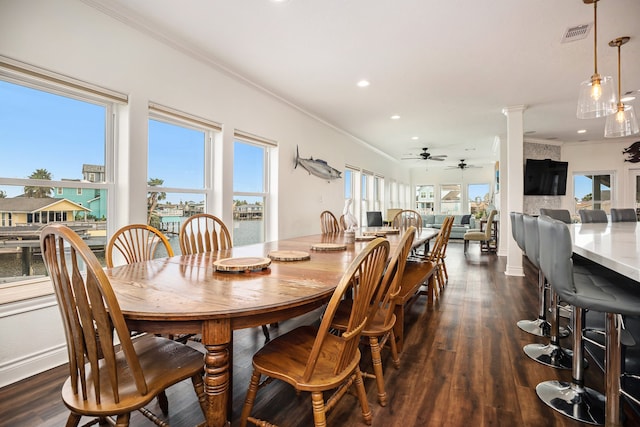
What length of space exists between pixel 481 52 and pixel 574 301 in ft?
8.39

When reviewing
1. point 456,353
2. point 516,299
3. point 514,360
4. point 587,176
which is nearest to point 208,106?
point 456,353

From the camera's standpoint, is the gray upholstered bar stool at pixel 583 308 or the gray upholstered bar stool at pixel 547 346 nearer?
the gray upholstered bar stool at pixel 583 308

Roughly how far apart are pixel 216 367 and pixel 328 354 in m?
0.49

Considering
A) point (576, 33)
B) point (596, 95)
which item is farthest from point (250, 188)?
point (576, 33)

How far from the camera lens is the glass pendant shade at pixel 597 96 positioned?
2309mm

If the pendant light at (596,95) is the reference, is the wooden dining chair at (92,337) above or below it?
below

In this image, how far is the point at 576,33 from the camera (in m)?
2.63

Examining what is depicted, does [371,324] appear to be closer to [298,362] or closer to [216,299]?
[298,362]

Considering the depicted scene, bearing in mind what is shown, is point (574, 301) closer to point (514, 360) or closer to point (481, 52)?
point (514, 360)

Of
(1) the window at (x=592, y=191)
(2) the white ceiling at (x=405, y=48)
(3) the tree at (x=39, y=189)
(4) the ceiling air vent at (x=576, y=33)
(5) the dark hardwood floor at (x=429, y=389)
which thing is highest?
(2) the white ceiling at (x=405, y=48)

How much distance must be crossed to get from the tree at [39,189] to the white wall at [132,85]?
44 centimetres

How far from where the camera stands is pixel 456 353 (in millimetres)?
2217

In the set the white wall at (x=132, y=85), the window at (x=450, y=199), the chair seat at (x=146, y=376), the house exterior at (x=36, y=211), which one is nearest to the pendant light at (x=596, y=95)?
the white wall at (x=132, y=85)

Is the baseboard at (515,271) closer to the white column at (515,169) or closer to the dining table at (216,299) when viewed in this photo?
the white column at (515,169)
